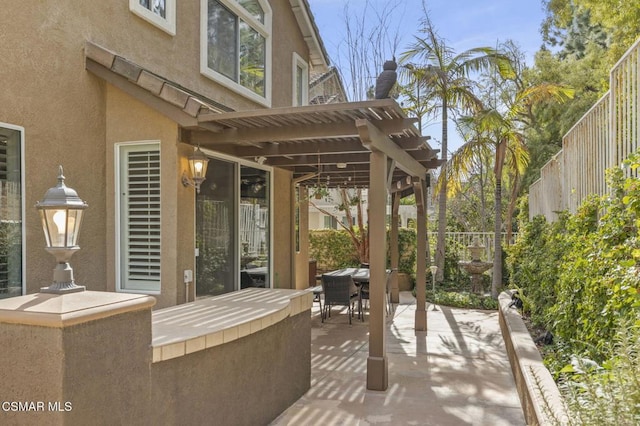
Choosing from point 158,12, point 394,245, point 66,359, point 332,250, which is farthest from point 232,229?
point 332,250

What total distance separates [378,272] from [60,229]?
12.4 feet

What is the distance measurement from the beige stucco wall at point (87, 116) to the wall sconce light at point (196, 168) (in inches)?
4.1

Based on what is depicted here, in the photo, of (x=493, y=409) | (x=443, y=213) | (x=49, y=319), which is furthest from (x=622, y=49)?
(x=49, y=319)

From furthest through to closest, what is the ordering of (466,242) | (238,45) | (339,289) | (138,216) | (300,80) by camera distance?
(466,242) < (300,80) < (339,289) < (238,45) < (138,216)

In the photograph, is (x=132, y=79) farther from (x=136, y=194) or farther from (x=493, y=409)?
(x=493, y=409)

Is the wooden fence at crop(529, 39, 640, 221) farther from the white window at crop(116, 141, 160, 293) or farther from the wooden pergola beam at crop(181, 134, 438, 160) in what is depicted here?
the white window at crop(116, 141, 160, 293)

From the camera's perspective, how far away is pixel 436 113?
48.7 feet

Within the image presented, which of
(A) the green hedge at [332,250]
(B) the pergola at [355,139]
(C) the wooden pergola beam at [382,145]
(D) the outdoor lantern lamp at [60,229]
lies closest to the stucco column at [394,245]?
(A) the green hedge at [332,250]

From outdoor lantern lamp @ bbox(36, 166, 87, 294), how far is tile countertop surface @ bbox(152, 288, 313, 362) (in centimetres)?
78

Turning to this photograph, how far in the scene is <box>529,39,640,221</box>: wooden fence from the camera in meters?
4.58

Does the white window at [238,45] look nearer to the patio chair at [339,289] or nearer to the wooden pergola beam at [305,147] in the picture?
the wooden pergola beam at [305,147]

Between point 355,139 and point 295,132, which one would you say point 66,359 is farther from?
point 355,139

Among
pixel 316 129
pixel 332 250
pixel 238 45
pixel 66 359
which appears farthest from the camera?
pixel 332 250

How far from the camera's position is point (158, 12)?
671cm
